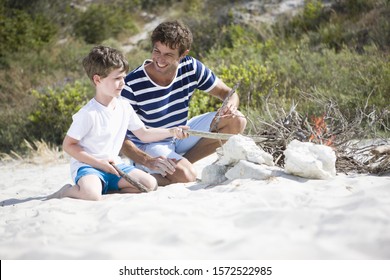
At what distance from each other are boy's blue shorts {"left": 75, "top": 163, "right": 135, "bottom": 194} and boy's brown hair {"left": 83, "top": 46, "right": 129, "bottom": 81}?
670 mm

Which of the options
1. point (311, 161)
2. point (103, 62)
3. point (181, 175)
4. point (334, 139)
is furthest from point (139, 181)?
point (334, 139)

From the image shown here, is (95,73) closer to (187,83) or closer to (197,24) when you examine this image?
(187,83)

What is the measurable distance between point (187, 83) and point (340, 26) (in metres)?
5.72

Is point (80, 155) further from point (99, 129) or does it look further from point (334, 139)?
point (334, 139)

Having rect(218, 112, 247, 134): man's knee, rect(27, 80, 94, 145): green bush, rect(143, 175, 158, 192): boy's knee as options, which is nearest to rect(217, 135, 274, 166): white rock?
rect(143, 175, 158, 192): boy's knee

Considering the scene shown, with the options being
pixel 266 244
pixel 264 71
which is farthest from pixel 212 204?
pixel 264 71

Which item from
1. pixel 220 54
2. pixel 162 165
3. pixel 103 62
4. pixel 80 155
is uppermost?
pixel 103 62

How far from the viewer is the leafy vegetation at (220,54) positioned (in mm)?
6234

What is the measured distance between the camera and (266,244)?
90.0 inches

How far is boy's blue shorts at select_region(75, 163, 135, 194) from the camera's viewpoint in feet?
11.8

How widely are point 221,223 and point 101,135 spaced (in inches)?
54.7

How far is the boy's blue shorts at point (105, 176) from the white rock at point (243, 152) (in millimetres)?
745

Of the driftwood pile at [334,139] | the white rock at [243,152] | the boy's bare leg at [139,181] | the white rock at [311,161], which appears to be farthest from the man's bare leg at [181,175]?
the white rock at [311,161]

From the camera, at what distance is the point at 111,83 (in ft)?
12.0
